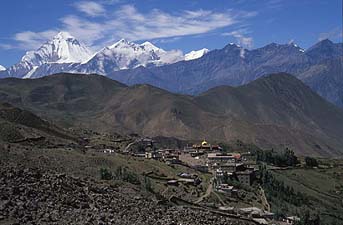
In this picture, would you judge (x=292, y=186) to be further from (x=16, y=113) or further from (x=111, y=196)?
(x=111, y=196)

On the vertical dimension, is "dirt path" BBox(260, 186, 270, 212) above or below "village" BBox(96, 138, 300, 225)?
below

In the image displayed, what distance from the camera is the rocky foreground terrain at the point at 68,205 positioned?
27.9 meters

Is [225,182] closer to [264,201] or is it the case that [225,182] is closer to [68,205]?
[264,201]

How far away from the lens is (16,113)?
4117 inches

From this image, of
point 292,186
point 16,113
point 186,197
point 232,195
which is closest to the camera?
point 186,197

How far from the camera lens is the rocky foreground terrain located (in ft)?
91.7

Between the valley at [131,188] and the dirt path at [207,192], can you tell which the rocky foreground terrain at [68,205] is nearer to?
the valley at [131,188]

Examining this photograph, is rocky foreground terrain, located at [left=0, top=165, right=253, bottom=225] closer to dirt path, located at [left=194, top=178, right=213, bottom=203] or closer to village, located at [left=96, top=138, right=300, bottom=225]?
village, located at [left=96, top=138, right=300, bottom=225]

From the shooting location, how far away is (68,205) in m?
30.9

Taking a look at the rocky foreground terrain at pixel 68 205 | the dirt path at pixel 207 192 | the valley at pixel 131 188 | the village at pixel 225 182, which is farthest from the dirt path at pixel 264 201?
the rocky foreground terrain at pixel 68 205

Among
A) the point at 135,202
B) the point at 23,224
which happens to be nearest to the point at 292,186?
the point at 135,202

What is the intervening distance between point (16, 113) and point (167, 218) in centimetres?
7714

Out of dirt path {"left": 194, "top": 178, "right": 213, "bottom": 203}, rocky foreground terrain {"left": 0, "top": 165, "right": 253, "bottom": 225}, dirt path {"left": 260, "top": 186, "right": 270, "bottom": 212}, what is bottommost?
dirt path {"left": 260, "top": 186, "right": 270, "bottom": 212}

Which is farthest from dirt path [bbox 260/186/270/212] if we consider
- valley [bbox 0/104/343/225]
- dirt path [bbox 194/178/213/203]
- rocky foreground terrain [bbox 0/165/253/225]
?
rocky foreground terrain [bbox 0/165/253/225]
